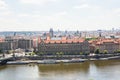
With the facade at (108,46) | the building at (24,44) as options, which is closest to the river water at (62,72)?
the facade at (108,46)

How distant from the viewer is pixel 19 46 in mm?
45219

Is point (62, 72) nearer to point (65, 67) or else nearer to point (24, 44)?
point (65, 67)

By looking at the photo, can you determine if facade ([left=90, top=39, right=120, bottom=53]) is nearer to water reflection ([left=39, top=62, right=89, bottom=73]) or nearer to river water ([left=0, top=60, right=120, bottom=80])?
river water ([left=0, top=60, right=120, bottom=80])

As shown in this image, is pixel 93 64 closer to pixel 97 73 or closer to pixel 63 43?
pixel 97 73

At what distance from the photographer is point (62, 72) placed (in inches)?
933

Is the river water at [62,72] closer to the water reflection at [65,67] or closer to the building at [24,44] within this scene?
the water reflection at [65,67]

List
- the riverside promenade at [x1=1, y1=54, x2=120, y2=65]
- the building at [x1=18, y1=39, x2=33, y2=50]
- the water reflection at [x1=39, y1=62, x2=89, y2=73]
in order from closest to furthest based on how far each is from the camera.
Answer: the water reflection at [x1=39, y1=62, x2=89, y2=73] < the riverside promenade at [x1=1, y1=54, x2=120, y2=65] < the building at [x1=18, y1=39, x2=33, y2=50]

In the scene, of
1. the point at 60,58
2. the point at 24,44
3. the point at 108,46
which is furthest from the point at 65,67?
the point at 24,44

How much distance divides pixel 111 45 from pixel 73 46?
16.4 feet

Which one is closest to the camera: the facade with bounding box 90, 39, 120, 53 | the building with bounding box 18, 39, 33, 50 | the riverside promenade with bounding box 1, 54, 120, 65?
the riverside promenade with bounding box 1, 54, 120, 65

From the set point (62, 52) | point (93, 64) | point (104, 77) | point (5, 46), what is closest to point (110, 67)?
point (93, 64)

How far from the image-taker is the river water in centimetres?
2134

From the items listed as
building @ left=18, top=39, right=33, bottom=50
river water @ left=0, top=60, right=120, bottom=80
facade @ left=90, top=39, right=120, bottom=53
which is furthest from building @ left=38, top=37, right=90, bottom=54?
building @ left=18, top=39, right=33, bottom=50

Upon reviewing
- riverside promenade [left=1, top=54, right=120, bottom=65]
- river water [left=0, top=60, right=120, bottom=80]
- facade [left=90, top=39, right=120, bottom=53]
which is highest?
facade [left=90, top=39, right=120, bottom=53]
